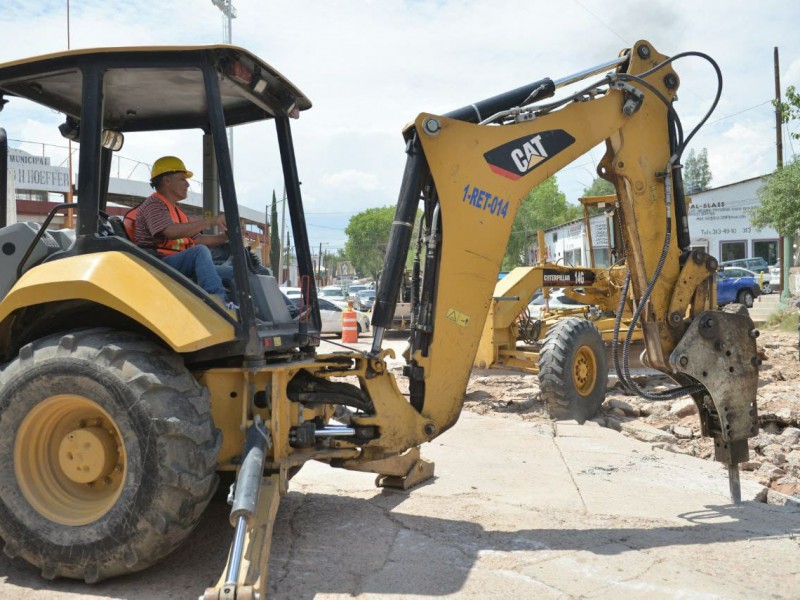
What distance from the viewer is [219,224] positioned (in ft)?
14.5

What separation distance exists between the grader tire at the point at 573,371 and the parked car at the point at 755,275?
20.3 m

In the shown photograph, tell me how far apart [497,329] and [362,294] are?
26.4 metres

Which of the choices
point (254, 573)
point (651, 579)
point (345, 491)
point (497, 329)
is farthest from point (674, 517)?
point (497, 329)

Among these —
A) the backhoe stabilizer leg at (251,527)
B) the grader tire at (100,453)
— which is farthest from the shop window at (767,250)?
the grader tire at (100,453)

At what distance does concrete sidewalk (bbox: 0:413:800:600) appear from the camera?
12.6ft

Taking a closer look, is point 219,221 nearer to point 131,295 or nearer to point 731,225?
point 131,295

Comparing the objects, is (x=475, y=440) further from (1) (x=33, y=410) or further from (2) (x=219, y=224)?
(1) (x=33, y=410)

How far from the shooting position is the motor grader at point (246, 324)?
381 centimetres

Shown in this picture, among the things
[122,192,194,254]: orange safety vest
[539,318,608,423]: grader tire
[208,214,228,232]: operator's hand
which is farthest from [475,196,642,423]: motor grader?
[208,214,228,232]: operator's hand

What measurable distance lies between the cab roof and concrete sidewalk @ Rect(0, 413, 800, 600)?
→ 2674 mm

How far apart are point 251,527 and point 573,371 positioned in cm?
644

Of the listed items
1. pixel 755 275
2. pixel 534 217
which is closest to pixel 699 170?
pixel 534 217

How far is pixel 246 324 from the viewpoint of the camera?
4.20 meters

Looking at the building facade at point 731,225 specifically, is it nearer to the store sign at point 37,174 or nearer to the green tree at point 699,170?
the store sign at point 37,174
